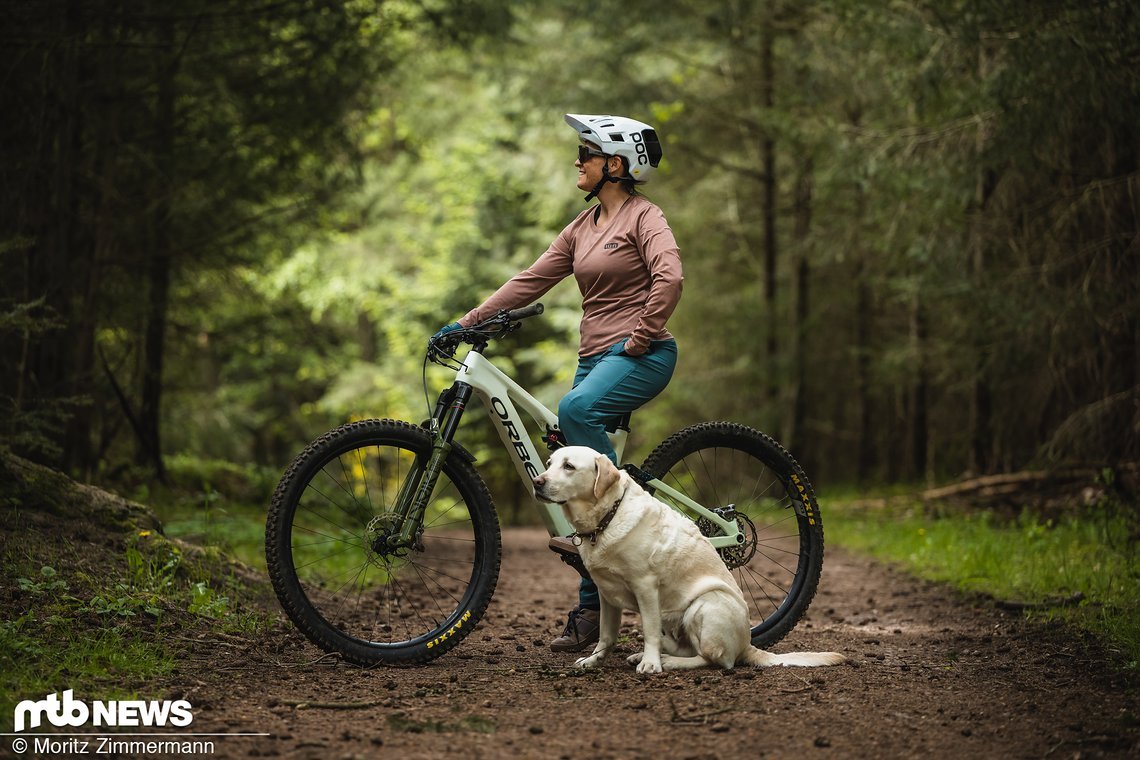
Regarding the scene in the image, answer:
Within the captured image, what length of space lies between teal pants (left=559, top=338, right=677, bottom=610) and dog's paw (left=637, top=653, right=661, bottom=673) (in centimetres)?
104

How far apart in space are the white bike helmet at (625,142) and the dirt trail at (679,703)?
2.50 m

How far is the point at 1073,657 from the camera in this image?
4.95m

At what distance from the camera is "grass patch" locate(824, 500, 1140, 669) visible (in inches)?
229

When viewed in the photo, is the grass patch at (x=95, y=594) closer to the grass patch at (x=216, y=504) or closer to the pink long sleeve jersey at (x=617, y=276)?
the grass patch at (x=216, y=504)

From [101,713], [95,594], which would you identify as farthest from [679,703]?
[95,594]

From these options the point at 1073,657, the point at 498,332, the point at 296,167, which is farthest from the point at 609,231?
the point at 296,167

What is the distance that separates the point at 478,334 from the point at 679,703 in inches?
81.5

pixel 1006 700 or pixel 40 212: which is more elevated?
pixel 40 212

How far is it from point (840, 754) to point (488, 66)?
673 inches

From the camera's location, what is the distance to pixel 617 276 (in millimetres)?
5094

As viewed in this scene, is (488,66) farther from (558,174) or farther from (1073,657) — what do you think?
(1073,657)

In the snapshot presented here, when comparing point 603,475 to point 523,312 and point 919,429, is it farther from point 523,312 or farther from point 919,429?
point 919,429

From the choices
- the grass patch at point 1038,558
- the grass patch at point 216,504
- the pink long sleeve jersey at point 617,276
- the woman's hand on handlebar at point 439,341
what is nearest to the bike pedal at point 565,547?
the pink long sleeve jersey at point 617,276

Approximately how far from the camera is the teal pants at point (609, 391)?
16.1 feet
